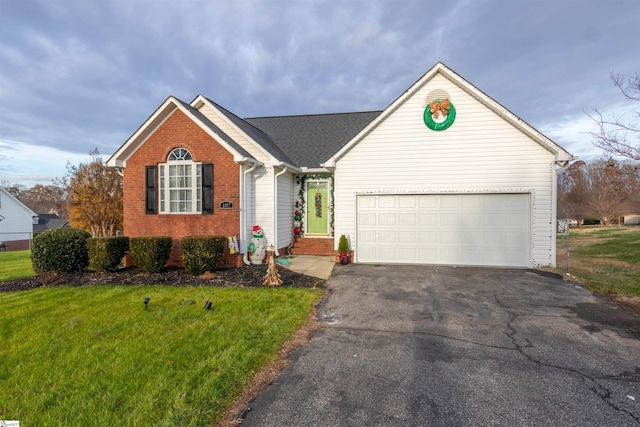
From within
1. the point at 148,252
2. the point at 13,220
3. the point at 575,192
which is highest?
the point at 575,192

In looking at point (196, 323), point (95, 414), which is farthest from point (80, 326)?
point (95, 414)

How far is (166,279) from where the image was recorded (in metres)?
8.80

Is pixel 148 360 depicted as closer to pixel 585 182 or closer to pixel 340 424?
pixel 340 424

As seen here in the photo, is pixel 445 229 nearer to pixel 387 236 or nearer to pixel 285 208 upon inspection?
pixel 387 236

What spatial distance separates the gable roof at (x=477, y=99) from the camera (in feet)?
32.2

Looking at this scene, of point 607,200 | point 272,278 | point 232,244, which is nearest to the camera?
point 272,278

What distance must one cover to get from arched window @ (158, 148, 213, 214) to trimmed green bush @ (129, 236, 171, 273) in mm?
1733

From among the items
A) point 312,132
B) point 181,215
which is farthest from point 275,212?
point 312,132

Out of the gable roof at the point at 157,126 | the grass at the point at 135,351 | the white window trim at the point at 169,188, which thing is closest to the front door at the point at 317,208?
the gable roof at the point at 157,126

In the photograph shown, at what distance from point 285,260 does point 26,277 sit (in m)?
7.34

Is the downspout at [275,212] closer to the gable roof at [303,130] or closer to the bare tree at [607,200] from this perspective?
the gable roof at [303,130]

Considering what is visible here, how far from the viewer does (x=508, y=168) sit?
33.6ft

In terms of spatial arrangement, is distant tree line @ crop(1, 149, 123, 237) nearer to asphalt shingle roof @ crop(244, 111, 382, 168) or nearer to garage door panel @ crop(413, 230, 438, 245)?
asphalt shingle roof @ crop(244, 111, 382, 168)

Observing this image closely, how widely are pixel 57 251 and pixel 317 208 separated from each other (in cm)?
830
